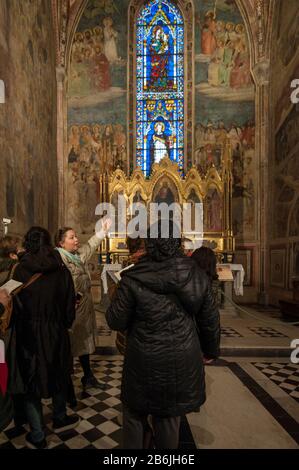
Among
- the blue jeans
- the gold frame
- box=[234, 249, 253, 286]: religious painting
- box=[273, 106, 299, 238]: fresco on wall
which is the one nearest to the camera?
the blue jeans

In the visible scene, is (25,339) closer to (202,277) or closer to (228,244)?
(202,277)

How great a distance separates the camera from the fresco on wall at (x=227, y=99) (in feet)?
34.1

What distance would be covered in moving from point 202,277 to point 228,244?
24.2 feet

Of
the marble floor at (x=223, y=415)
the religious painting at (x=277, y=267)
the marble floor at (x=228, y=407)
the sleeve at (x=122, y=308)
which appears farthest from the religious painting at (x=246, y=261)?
the sleeve at (x=122, y=308)

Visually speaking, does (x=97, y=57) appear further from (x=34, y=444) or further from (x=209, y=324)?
(x=34, y=444)

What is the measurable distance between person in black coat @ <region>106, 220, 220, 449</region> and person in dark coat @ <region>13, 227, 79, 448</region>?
0.77 meters

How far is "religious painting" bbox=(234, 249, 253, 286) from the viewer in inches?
401

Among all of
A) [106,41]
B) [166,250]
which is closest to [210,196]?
[106,41]

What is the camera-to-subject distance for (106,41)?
35.7 ft

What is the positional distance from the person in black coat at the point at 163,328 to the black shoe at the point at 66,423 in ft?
4.45

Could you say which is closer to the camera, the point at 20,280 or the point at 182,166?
the point at 20,280

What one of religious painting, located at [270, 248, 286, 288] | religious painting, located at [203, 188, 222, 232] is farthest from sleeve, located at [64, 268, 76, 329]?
religious painting, located at [270, 248, 286, 288]

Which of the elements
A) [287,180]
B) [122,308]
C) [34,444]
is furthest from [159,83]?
[34,444]

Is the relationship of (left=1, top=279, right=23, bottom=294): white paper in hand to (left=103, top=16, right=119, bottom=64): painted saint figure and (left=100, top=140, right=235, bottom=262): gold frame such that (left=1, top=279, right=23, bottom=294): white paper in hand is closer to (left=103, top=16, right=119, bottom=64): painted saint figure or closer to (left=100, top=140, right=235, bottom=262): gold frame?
→ (left=100, top=140, right=235, bottom=262): gold frame
